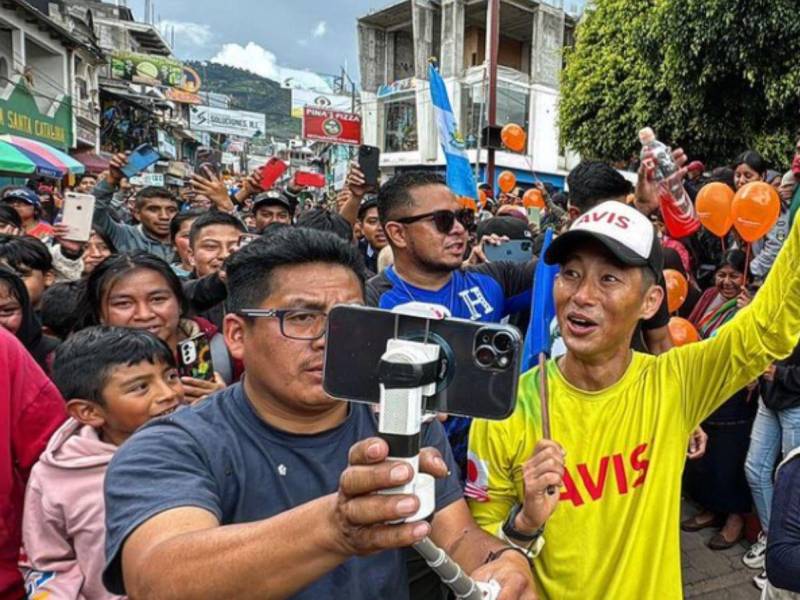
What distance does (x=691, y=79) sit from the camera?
9.27m

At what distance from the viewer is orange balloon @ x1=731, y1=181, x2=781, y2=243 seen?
157 inches

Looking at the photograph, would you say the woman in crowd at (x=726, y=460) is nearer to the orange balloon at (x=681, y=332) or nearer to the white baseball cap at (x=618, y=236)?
the orange balloon at (x=681, y=332)

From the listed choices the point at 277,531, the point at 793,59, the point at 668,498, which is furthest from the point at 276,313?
the point at 793,59

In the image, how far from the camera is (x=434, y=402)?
0.80 m

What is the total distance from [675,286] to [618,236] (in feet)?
8.41

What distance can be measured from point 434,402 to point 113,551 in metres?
0.66

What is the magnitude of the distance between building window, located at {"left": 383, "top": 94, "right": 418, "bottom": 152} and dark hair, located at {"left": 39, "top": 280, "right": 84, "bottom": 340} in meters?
25.3

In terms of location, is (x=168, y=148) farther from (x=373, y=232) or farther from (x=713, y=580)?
(x=713, y=580)

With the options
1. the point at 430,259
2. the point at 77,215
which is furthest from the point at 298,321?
the point at 77,215

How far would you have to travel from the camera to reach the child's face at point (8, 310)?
2.50 meters

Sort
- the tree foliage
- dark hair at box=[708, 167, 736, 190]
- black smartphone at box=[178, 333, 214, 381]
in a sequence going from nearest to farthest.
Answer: black smartphone at box=[178, 333, 214, 381] < dark hair at box=[708, 167, 736, 190] < the tree foliage

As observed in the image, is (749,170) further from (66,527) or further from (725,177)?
(66,527)

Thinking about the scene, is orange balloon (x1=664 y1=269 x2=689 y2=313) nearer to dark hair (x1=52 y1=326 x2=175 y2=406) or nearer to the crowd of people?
the crowd of people

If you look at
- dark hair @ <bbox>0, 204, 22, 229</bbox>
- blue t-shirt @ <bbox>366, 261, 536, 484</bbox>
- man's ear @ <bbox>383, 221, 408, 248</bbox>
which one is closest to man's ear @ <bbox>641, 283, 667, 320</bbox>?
blue t-shirt @ <bbox>366, 261, 536, 484</bbox>
